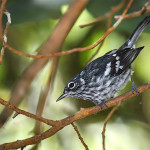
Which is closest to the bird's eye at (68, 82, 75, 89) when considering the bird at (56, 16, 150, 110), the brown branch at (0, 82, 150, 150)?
the bird at (56, 16, 150, 110)

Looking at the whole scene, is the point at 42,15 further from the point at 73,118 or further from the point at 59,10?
the point at 73,118

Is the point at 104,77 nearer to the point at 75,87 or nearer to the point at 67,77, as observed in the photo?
the point at 75,87

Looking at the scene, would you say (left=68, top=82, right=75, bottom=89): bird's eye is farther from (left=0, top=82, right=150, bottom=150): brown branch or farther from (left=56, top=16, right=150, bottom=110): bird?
(left=0, top=82, right=150, bottom=150): brown branch

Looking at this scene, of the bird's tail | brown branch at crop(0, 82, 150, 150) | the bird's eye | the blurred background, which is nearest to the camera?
brown branch at crop(0, 82, 150, 150)

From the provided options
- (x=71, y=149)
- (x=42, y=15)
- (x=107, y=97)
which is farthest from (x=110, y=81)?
(x=42, y=15)

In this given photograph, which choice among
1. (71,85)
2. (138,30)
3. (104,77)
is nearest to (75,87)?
(71,85)

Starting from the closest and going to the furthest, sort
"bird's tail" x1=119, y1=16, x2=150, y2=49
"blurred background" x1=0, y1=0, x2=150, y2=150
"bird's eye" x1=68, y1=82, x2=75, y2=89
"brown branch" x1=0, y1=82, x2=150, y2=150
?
1. "brown branch" x1=0, y1=82, x2=150, y2=150
2. "bird's tail" x1=119, y1=16, x2=150, y2=49
3. "bird's eye" x1=68, y1=82, x2=75, y2=89
4. "blurred background" x1=0, y1=0, x2=150, y2=150

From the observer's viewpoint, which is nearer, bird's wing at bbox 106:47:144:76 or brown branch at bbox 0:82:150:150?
brown branch at bbox 0:82:150:150
